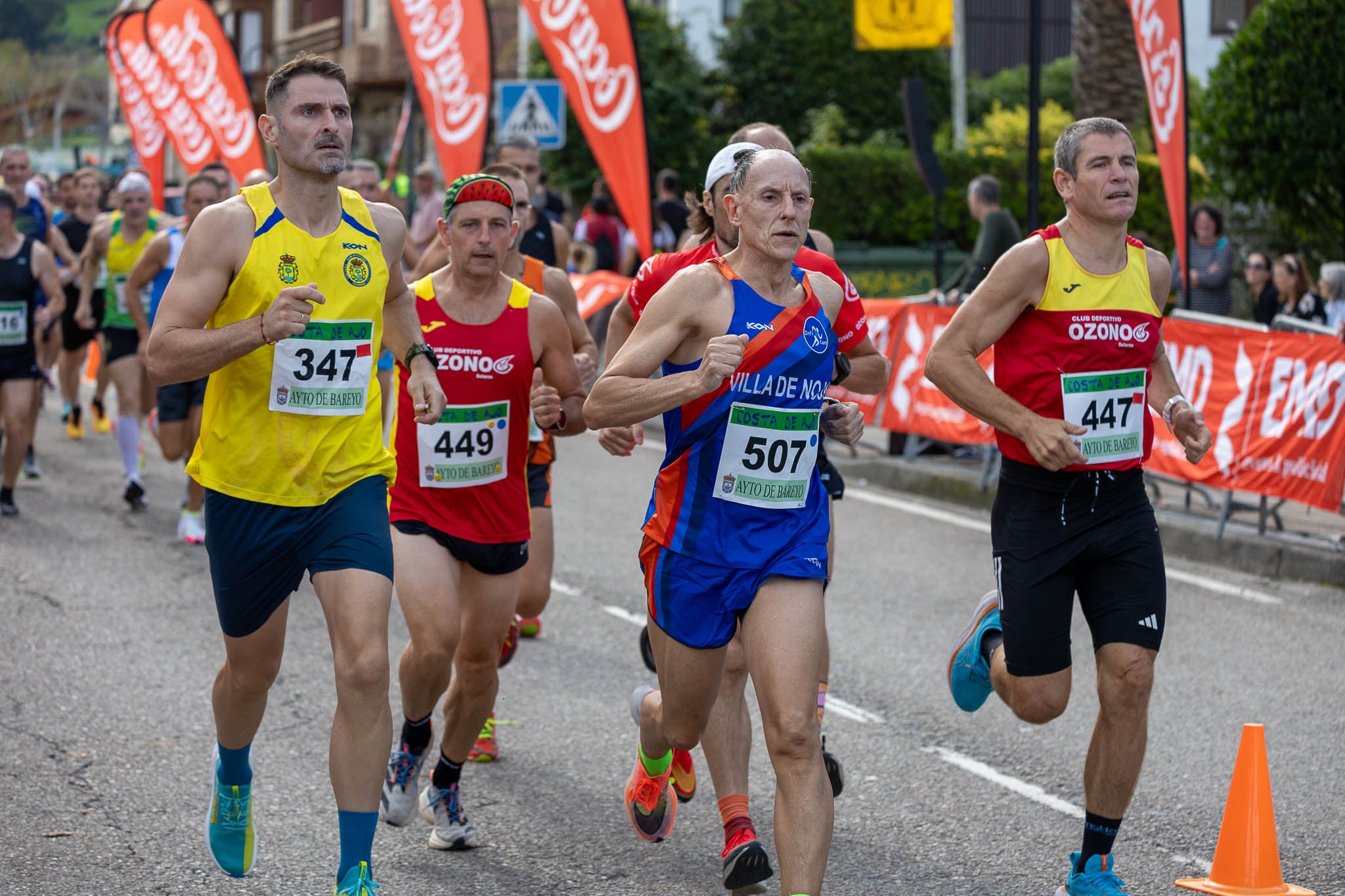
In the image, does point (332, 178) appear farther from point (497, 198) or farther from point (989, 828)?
point (989, 828)

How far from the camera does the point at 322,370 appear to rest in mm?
4445

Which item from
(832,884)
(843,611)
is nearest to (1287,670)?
(843,611)

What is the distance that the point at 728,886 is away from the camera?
446 cm

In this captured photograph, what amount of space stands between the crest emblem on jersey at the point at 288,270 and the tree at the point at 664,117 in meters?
24.6

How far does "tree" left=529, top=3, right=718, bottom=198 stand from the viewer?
2914 cm

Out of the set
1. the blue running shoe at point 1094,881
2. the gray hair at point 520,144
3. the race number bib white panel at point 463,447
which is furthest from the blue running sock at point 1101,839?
the gray hair at point 520,144

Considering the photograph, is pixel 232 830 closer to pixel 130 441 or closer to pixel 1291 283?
pixel 130 441

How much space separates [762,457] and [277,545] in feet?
4.25

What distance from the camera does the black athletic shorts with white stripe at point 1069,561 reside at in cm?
475

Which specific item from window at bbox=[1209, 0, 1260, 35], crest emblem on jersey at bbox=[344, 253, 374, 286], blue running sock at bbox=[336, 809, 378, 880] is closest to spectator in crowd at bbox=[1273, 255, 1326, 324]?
crest emblem on jersey at bbox=[344, 253, 374, 286]

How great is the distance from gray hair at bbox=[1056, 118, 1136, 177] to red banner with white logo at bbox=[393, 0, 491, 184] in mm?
9910

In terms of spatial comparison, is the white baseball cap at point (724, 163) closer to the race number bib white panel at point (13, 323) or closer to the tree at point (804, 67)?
the race number bib white panel at point (13, 323)

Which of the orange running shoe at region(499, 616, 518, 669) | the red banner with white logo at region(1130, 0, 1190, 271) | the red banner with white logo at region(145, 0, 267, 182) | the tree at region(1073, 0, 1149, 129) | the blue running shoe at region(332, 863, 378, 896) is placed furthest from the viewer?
the tree at region(1073, 0, 1149, 129)

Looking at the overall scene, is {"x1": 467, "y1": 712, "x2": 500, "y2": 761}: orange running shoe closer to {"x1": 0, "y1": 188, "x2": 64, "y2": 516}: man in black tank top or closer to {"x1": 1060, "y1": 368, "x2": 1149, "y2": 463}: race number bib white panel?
{"x1": 1060, "y1": 368, "x2": 1149, "y2": 463}: race number bib white panel
